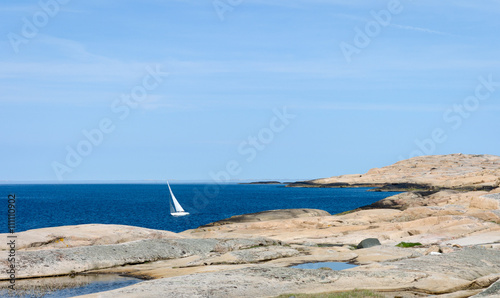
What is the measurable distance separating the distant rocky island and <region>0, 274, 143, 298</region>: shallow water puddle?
36.5 inches

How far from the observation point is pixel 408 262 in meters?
28.3

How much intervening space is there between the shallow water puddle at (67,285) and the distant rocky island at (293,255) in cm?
93

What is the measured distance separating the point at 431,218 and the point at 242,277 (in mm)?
29591

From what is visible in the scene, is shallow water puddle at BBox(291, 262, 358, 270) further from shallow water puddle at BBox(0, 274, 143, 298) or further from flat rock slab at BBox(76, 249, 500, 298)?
shallow water puddle at BBox(0, 274, 143, 298)

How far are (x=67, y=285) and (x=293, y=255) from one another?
44.9ft

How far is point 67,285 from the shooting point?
1070 inches

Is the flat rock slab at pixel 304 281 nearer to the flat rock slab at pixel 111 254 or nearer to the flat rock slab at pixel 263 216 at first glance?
the flat rock slab at pixel 111 254

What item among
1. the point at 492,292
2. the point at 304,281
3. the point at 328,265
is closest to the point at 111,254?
the point at 328,265

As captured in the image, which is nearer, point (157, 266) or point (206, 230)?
point (157, 266)

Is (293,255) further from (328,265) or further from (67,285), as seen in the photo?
(67,285)

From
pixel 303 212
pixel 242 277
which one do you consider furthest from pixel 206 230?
pixel 242 277


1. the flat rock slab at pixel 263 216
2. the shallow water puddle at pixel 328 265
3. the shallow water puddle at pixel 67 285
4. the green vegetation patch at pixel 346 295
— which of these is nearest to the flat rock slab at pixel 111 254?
the shallow water puddle at pixel 67 285

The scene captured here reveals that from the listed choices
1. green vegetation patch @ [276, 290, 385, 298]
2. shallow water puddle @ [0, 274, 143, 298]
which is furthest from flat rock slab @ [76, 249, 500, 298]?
shallow water puddle @ [0, 274, 143, 298]

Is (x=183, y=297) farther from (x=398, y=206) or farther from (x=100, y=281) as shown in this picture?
(x=398, y=206)
